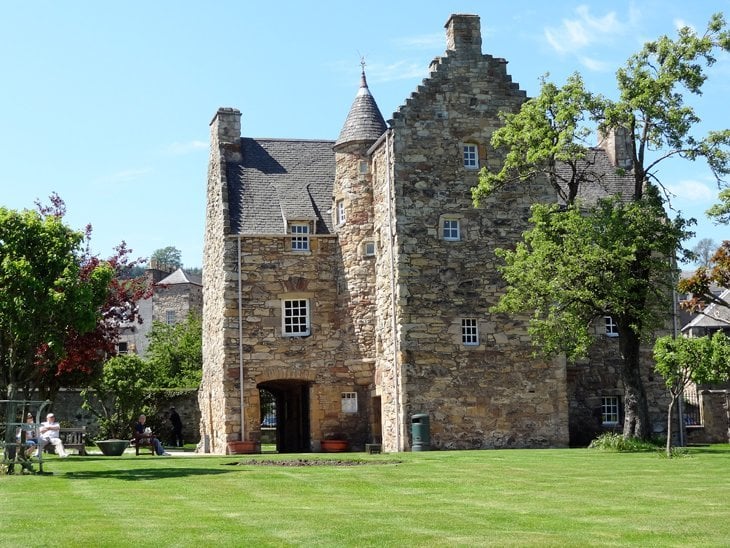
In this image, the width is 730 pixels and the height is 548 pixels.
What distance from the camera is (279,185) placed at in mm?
42094

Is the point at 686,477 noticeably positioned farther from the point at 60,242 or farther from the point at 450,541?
the point at 60,242

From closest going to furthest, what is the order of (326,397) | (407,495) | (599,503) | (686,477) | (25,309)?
(599,503) → (407,495) → (686,477) → (25,309) → (326,397)

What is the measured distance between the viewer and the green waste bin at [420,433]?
3491cm

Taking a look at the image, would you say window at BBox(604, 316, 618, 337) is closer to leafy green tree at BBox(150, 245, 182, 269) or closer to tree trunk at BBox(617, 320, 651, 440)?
tree trunk at BBox(617, 320, 651, 440)

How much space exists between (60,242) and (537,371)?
17.8 m

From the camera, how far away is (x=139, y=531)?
13.8 m

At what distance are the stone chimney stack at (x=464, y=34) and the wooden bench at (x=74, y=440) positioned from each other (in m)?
17.7

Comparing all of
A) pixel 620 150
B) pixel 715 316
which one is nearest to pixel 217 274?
pixel 620 150

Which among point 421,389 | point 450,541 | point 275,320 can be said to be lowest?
point 450,541

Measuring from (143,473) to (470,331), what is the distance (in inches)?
600

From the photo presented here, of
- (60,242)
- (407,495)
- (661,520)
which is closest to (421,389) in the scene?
(60,242)

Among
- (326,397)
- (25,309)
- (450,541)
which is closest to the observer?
(450,541)

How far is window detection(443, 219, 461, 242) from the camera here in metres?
36.7

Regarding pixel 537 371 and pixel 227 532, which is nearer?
pixel 227 532
